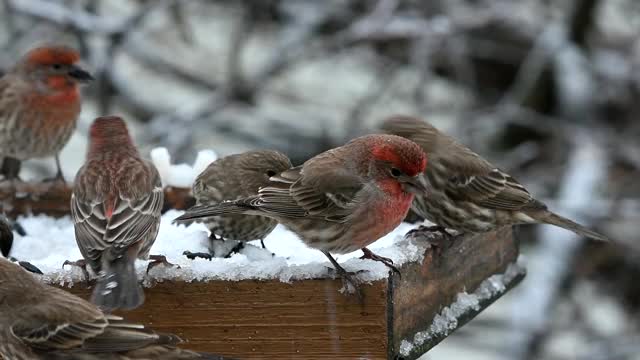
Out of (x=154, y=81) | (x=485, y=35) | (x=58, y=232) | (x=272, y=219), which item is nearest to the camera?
(x=272, y=219)

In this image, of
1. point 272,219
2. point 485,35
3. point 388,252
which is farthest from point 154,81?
point 388,252

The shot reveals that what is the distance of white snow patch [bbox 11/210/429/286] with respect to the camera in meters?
5.55

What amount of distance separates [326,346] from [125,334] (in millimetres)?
774

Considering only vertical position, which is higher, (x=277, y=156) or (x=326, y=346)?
(x=277, y=156)

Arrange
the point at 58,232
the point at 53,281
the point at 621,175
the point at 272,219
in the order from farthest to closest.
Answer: the point at 621,175 < the point at 58,232 < the point at 272,219 < the point at 53,281

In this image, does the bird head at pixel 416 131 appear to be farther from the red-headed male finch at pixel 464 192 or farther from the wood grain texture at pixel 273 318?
the wood grain texture at pixel 273 318

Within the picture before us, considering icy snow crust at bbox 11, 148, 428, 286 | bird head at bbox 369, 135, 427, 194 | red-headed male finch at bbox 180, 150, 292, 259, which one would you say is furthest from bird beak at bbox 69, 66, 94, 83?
bird head at bbox 369, 135, 427, 194

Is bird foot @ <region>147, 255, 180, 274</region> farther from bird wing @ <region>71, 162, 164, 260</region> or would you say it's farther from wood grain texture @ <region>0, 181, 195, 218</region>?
wood grain texture @ <region>0, 181, 195, 218</region>

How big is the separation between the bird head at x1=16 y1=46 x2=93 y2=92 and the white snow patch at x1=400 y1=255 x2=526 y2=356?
119 inches

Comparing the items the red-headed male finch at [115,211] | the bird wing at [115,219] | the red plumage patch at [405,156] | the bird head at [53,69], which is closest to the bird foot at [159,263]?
the red-headed male finch at [115,211]

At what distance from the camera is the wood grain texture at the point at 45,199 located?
24.5 ft

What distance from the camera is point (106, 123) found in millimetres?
6812

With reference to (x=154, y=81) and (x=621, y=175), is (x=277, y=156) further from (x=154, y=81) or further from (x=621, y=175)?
(x=154, y=81)

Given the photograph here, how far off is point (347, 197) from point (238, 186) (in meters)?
0.74
